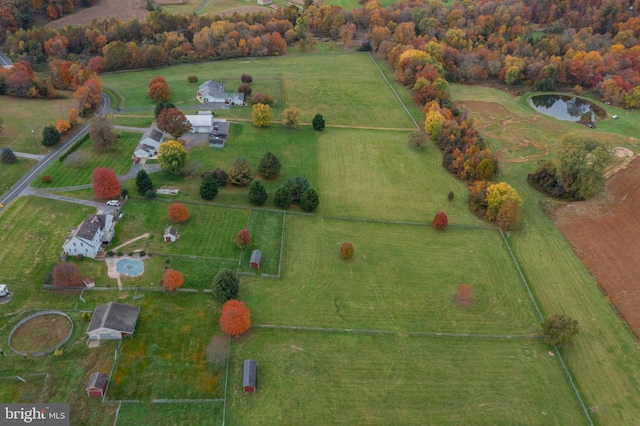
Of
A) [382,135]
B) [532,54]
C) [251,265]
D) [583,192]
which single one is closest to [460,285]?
[251,265]

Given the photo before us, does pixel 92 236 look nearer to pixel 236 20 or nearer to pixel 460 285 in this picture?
pixel 460 285

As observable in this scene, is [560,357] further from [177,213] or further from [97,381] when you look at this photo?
[177,213]

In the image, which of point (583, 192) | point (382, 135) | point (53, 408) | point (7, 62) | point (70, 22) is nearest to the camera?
point (53, 408)

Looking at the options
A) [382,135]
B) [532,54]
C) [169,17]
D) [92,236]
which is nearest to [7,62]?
[169,17]

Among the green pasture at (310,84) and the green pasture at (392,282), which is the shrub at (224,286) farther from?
the green pasture at (310,84)

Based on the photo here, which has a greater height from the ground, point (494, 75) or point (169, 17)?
point (169, 17)

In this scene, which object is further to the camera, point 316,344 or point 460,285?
point 460,285

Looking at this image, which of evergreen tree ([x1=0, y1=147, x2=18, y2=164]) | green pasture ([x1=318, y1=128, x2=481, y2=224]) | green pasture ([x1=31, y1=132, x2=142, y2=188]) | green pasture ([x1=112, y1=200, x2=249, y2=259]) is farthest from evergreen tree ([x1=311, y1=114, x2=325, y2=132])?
evergreen tree ([x1=0, y1=147, x2=18, y2=164])

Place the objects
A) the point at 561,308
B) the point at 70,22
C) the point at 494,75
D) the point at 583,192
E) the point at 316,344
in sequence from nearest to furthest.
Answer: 1. the point at 316,344
2. the point at 561,308
3. the point at 583,192
4. the point at 494,75
5. the point at 70,22
